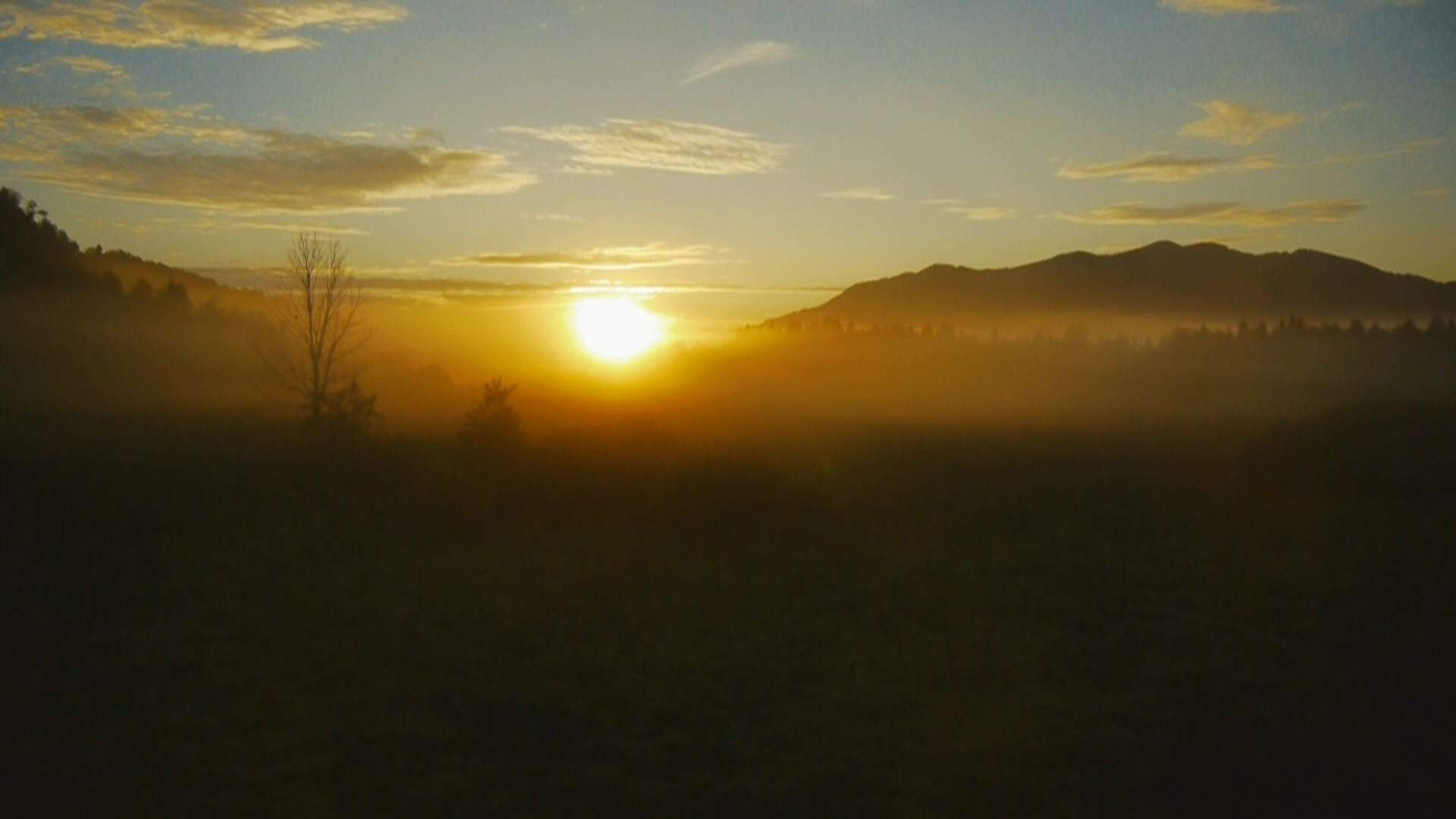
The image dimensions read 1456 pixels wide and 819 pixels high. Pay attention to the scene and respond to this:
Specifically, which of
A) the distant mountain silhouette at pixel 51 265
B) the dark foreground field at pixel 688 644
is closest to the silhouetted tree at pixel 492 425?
the dark foreground field at pixel 688 644

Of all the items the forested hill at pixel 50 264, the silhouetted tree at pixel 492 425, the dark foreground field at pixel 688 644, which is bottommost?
the dark foreground field at pixel 688 644

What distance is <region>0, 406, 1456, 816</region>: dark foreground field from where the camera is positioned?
33.0ft

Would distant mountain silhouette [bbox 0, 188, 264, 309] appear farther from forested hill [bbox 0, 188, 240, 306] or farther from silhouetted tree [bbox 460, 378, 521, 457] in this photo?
silhouetted tree [bbox 460, 378, 521, 457]

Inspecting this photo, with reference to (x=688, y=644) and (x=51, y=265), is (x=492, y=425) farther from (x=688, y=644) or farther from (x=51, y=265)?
(x=51, y=265)

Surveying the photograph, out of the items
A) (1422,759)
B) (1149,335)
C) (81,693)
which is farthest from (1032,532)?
(1149,335)

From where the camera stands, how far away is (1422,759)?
1066 centimetres

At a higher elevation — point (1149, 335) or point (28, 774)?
point (1149, 335)

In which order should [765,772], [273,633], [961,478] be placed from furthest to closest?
[961,478], [273,633], [765,772]

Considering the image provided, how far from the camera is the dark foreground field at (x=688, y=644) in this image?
33.0 feet

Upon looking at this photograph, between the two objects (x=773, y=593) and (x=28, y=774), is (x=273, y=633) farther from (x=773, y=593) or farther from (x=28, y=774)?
(x=773, y=593)

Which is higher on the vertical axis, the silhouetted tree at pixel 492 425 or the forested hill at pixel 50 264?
the forested hill at pixel 50 264

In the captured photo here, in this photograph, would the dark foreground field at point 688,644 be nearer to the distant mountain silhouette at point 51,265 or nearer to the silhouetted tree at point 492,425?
the silhouetted tree at point 492,425

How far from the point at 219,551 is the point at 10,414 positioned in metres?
24.4

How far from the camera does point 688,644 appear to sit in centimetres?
1510
